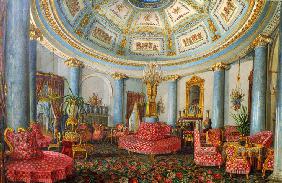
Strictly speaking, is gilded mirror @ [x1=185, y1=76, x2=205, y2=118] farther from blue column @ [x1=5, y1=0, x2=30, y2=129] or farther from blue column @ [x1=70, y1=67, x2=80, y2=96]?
blue column @ [x1=5, y1=0, x2=30, y2=129]

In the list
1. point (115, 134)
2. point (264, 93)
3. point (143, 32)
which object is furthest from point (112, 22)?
point (264, 93)

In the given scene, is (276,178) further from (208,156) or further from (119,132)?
(119,132)

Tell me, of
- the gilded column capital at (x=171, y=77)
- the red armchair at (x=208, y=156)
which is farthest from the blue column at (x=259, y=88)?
the gilded column capital at (x=171, y=77)

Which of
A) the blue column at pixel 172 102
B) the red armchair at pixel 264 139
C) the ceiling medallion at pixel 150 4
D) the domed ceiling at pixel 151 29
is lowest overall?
the red armchair at pixel 264 139

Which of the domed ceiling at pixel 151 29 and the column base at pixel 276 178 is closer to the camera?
the column base at pixel 276 178

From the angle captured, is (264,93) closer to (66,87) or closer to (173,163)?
(173,163)

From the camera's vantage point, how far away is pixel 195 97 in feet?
46.2

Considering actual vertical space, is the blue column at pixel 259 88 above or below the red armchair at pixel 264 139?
above

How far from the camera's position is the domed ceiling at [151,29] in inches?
386

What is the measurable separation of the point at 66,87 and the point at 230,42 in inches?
294

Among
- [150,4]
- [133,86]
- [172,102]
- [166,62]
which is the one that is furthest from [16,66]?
[172,102]

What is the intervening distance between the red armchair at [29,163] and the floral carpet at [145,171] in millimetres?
613

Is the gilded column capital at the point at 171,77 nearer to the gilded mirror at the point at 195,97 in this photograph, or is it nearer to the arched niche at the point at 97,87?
the gilded mirror at the point at 195,97

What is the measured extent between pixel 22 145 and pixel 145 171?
285 centimetres
